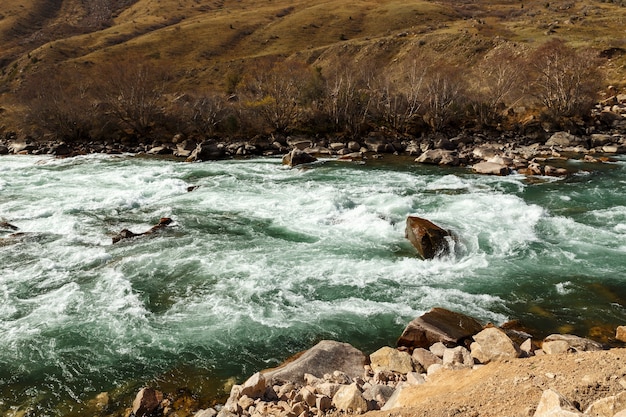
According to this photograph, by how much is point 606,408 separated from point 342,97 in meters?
43.4

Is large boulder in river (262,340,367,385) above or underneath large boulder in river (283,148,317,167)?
above

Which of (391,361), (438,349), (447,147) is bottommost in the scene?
(447,147)

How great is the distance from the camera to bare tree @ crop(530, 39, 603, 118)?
43500mm

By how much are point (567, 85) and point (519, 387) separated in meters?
47.0

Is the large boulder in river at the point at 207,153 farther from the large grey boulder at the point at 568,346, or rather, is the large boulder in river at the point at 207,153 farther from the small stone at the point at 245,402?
the large grey boulder at the point at 568,346

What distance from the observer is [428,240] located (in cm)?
1549

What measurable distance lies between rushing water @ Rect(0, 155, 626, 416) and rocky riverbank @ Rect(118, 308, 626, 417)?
122 cm

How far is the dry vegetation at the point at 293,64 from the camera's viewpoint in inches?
1869

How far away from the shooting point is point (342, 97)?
151ft

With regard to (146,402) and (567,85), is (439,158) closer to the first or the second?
(567,85)

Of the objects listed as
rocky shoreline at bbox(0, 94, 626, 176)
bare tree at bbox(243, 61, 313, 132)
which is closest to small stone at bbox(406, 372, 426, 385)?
rocky shoreline at bbox(0, 94, 626, 176)

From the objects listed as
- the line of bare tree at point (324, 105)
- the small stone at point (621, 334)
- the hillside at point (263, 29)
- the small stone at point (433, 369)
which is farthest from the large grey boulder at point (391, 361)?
the hillside at point (263, 29)

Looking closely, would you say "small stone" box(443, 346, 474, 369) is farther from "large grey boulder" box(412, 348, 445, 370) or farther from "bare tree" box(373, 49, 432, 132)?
"bare tree" box(373, 49, 432, 132)

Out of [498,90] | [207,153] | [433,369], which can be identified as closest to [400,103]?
[498,90]
